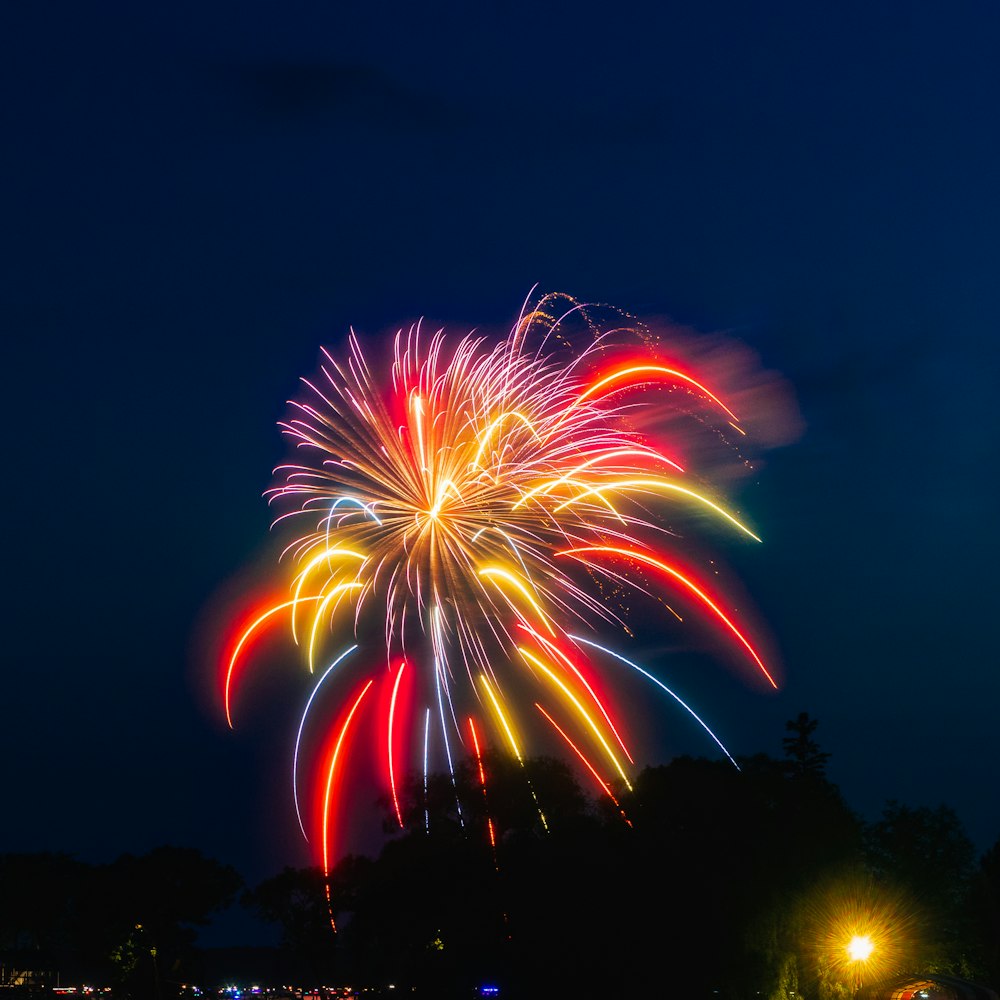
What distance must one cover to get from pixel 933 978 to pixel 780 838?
10.9 metres

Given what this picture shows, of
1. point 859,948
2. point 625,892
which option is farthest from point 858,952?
point 625,892

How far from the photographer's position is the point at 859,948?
41.4m

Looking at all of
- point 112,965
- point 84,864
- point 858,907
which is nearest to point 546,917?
point 858,907

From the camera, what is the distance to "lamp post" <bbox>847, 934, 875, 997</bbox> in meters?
41.4

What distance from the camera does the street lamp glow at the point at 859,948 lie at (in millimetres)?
41312

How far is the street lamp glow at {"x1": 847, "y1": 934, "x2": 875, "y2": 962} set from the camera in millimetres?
41312

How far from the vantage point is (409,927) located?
43344 mm

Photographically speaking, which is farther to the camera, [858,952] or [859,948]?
[859,948]

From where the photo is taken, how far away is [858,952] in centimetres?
4116

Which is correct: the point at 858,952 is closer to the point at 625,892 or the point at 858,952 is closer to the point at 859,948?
the point at 859,948

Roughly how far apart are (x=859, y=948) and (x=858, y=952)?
0.89 feet

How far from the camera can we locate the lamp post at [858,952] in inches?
1629

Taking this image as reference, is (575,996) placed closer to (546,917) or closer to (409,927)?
(546,917)

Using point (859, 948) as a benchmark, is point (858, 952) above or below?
below
